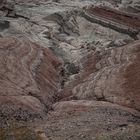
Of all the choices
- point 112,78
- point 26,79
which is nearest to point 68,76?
point 112,78

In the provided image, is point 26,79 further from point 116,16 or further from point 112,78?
point 116,16

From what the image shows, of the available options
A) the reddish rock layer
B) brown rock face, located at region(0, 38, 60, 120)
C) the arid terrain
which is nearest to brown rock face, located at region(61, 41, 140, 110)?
the arid terrain

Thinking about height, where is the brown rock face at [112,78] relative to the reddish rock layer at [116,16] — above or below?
above

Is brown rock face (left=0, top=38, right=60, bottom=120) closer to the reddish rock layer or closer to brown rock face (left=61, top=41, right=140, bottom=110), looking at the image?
brown rock face (left=61, top=41, right=140, bottom=110)

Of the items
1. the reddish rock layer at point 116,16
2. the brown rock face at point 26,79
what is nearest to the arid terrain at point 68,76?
the brown rock face at point 26,79

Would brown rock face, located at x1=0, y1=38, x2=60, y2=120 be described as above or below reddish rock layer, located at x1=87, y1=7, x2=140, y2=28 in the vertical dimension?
above

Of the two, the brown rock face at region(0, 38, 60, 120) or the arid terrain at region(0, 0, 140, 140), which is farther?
the brown rock face at region(0, 38, 60, 120)

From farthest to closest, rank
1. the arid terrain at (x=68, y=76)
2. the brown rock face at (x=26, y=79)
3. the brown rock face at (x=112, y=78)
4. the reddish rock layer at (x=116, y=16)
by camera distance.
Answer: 1. the reddish rock layer at (x=116, y=16)
2. the brown rock face at (x=112, y=78)
3. the brown rock face at (x=26, y=79)
4. the arid terrain at (x=68, y=76)

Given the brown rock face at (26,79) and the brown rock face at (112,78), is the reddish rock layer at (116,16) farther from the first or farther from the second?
the brown rock face at (26,79)

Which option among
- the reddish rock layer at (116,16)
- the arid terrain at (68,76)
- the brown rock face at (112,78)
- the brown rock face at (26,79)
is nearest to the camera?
the arid terrain at (68,76)

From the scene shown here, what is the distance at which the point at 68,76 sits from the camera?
42.6m

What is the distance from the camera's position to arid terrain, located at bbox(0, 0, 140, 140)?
24500 millimetres

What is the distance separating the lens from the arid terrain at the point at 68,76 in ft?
80.4

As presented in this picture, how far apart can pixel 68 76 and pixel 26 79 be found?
8.62 meters
